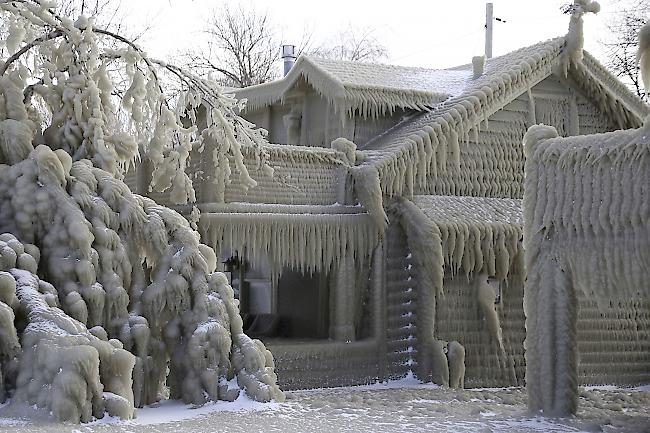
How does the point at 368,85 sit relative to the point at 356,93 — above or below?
above

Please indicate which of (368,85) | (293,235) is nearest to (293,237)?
(293,235)

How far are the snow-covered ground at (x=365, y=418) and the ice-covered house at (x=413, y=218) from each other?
1999mm

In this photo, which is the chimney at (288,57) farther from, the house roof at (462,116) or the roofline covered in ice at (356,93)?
the house roof at (462,116)

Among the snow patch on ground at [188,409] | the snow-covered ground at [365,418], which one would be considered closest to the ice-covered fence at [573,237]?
the snow-covered ground at [365,418]

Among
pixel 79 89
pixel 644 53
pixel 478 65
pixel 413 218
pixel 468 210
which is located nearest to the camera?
pixel 644 53

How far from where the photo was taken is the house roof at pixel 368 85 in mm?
15289

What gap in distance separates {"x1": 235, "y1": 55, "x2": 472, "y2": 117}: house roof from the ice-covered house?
3cm

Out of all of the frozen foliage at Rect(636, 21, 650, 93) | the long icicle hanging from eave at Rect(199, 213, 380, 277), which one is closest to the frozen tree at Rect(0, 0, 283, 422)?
the long icicle hanging from eave at Rect(199, 213, 380, 277)

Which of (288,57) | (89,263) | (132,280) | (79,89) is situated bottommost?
(132,280)

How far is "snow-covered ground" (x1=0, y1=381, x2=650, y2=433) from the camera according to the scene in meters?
6.93

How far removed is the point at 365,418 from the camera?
823 cm

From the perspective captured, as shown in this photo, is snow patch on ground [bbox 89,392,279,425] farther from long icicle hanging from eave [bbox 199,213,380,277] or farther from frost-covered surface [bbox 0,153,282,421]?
long icicle hanging from eave [bbox 199,213,380,277]

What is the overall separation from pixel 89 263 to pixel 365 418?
2.74m

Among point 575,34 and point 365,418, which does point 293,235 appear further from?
point 575,34
